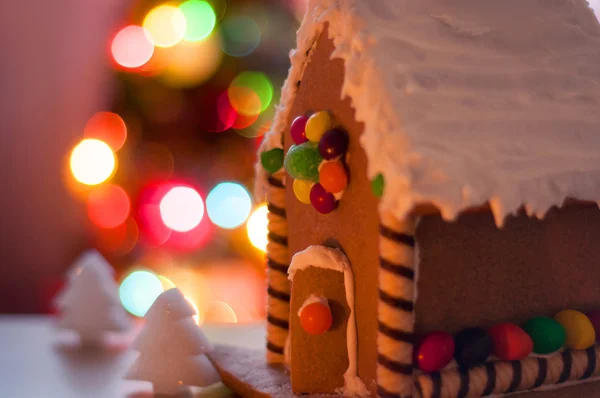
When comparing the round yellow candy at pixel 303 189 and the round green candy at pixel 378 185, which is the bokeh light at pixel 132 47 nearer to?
the round yellow candy at pixel 303 189

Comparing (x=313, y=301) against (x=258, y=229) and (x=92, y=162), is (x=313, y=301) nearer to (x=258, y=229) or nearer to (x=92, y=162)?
(x=258, y=229)

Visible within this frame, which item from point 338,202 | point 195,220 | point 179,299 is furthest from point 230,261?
point 338,202

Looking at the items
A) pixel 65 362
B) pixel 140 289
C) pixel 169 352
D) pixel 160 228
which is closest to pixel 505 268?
pixel 169 352

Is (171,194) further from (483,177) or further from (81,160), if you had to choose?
(483,177)

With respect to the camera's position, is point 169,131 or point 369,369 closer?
point 369,369

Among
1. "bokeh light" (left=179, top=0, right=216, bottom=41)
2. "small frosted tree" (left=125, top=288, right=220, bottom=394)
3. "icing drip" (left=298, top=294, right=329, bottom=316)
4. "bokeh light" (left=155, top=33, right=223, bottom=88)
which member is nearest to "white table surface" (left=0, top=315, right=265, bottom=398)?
"small frosted tree" (left=125, top=288, right=220, bottom=394)

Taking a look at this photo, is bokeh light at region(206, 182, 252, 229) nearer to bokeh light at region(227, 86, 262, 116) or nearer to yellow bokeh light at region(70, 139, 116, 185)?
bokeh light at region(227, 86, 262, 116)

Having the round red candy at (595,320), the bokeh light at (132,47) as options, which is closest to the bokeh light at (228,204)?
the bokeh light at (132,47)
